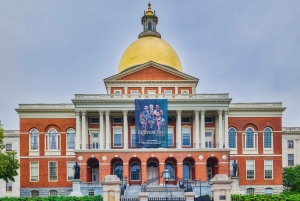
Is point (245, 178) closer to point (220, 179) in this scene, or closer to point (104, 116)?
point (104, 116)

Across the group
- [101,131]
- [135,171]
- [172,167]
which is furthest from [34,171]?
[172,167]

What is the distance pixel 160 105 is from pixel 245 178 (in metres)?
15.5

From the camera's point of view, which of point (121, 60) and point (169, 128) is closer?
point (169, 128)

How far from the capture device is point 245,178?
5647cm

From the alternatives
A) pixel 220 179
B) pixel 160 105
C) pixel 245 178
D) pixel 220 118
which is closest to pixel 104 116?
pixel 160 105

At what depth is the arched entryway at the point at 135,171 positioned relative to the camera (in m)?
54.4

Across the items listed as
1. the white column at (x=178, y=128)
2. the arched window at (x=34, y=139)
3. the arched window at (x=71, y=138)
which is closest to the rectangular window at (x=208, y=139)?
the white column at (x=178, y=128)

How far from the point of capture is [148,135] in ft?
172

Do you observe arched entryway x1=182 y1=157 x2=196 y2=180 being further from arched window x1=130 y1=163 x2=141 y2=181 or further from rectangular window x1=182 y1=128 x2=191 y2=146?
arched window x1=130 y1=163 x2=141 y2=181

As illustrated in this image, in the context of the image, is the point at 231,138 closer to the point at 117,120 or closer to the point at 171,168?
the point at 171,168

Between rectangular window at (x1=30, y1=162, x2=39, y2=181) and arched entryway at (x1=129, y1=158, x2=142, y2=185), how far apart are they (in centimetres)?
1244

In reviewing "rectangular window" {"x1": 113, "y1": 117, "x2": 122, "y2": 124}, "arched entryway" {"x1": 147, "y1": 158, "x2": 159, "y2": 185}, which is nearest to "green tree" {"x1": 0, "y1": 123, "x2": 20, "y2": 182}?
"rectangular window" {"x1": 113, "y1": 117, "x2": 122, "y2": 124}

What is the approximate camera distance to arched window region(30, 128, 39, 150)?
56438 millimetres

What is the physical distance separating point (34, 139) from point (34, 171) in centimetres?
424
